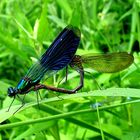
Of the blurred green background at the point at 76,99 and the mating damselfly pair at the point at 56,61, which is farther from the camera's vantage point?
the mating damselfly pair at the point at 56,61

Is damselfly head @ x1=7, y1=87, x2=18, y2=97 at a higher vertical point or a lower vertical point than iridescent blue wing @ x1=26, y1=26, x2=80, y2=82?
lower

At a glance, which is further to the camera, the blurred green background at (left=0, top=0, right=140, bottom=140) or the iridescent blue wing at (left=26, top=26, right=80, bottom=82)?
the iridescent blue wing at (left=26, top=26, right=80, bottom=82)

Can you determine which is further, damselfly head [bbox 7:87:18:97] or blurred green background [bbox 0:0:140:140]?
damselfly head [bbox 7:87:18:97]

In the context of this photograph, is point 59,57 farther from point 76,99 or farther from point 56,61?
point 76,99

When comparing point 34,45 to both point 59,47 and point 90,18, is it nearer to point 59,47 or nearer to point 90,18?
point 59,47

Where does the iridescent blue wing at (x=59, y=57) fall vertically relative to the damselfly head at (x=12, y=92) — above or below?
above

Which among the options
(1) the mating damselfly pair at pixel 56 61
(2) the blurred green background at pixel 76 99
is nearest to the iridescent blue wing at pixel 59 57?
(1) the mating damselfly pair at pixel 56 61

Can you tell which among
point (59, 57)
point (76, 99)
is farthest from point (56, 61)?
point (76, 99)

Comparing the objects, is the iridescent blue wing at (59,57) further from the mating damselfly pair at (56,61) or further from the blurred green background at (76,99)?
the blurred green background at (76,99)

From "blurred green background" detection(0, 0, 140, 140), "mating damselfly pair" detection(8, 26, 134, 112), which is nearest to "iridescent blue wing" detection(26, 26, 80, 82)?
"mating damselfly pair" detection(8, 26, 134, 112)

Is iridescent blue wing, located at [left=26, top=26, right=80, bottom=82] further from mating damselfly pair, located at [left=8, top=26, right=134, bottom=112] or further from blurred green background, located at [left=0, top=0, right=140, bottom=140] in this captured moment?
blurred green background, located at [left=0, top=0, right=140, bottom=140]
